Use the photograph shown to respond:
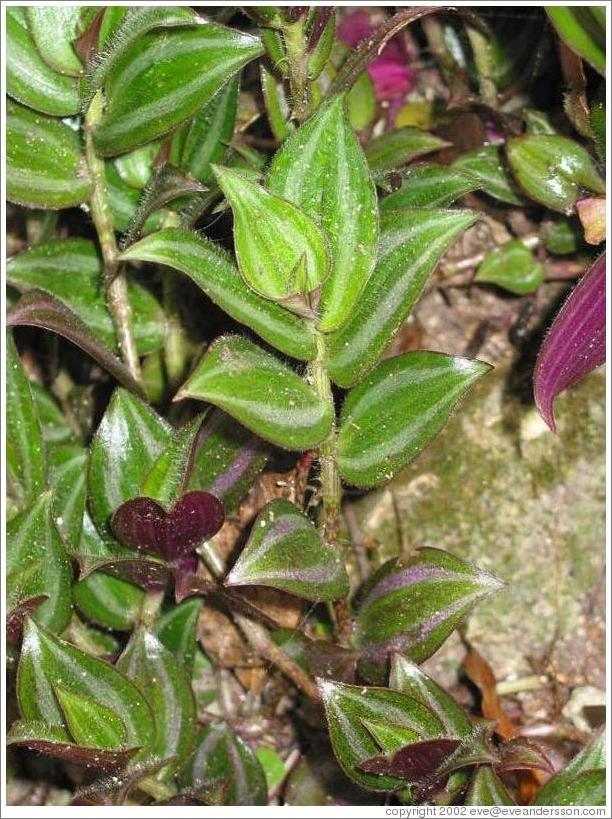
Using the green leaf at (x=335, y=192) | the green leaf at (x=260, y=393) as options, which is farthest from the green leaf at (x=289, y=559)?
the green leaf at (x=335, y=192)

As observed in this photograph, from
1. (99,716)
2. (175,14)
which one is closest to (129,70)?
(175,14)

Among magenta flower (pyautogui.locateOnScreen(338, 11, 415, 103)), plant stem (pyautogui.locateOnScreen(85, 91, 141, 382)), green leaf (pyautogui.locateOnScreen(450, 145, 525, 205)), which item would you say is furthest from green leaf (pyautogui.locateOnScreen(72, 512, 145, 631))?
magenta flower (pyautogui.locateOnScreen(338, 11, 415, 103))

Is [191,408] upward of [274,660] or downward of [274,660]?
upward

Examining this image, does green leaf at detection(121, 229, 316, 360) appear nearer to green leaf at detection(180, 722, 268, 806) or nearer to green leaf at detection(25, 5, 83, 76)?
green leaf at detection(25, 5, 83, 76)

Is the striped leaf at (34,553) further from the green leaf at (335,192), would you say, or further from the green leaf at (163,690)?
the green leaf at (335,192)

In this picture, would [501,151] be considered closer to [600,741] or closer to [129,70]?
[129,70]
